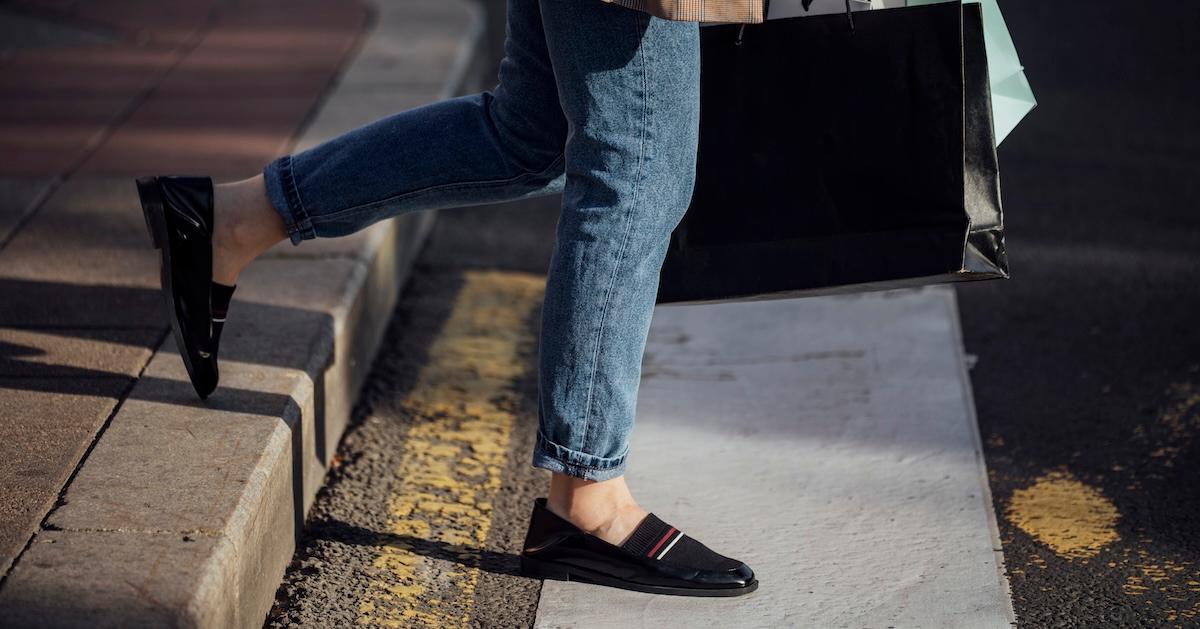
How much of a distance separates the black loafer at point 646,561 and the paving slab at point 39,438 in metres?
0.78

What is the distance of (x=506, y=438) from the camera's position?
2.92m

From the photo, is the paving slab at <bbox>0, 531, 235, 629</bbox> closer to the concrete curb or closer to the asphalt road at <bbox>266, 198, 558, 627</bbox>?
the concrete curb

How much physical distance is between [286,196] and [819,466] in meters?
1.22

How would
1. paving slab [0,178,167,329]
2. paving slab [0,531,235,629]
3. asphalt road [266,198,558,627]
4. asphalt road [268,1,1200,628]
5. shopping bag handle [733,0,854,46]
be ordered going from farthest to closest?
1. paving slab [0,178,167,329]
2. asphalt road [268,1,1200,628]
3. asphalt road [266,198,558,627]
4. shopping bag handle [733,0,854,46]
5. paving slab [0,531,235,629]

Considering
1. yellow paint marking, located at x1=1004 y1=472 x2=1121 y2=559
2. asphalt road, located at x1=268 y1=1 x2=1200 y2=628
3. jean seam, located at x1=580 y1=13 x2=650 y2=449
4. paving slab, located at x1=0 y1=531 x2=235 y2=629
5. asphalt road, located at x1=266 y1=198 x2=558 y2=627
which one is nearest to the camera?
paving slab, located at x1=0 y1=531 x2=235 y2=629

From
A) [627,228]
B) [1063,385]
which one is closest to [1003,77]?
[627,228]

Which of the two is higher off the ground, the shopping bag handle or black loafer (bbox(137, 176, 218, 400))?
the shopping bag handle

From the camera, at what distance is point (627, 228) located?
2064 mm

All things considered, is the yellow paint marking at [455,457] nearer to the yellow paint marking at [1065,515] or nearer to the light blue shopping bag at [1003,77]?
the yellow paint marking at [1065,515]

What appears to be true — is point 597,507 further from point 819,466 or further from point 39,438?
point 39,438

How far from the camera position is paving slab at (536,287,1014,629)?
2.24 metres

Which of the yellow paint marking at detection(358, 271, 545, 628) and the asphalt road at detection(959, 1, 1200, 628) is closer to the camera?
the yellow paint marking at detection(358, 271, 545, 628)

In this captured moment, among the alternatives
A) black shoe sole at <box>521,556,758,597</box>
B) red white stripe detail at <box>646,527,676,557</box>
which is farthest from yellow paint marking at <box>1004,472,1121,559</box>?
red white stripe detail at <box>646,527,676,557</box>

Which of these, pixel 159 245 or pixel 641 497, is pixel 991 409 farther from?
pixel 159 245
